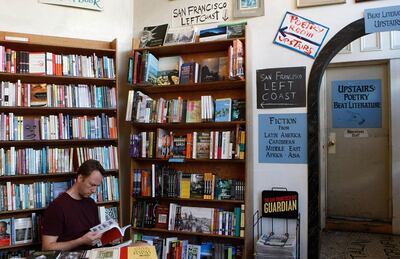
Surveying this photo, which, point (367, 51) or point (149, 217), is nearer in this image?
point (149, 217)

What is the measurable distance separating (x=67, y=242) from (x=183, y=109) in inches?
55.6

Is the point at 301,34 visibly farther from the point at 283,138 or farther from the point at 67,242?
the point at 67,242

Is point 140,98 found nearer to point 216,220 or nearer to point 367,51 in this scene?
point 216,220

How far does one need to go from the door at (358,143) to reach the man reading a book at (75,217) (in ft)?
10.7

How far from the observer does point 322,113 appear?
14.7 feet

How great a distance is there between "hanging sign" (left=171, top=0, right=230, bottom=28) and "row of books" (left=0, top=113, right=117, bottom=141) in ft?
3.81

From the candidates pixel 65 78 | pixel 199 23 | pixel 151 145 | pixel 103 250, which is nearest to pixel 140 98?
pixel 151 145

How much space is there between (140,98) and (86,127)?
54 centimetres

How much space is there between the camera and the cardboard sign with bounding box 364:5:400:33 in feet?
8.70

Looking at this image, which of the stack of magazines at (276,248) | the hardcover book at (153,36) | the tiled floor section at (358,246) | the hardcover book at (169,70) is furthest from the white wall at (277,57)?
the tiled floor section at (358,246)

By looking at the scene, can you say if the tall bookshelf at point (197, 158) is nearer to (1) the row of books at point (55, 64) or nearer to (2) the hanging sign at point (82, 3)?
(1) the row of books at point (55, 64)

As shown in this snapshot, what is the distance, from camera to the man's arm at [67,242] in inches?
83.5

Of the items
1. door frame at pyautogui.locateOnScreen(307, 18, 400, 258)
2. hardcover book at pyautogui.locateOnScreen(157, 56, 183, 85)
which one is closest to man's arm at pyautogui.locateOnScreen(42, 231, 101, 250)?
hardcover book at pyautogui.locateOnScreen(157, 56, 183, 85)

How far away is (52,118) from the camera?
2871mm
